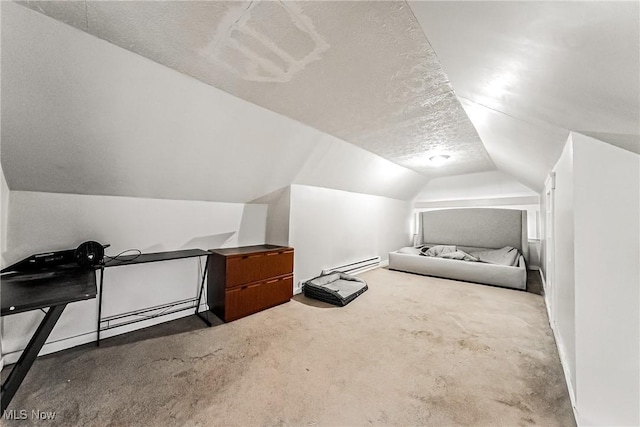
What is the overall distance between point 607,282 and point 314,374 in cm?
187

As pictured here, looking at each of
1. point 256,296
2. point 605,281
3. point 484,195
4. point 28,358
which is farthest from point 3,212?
point 484,195

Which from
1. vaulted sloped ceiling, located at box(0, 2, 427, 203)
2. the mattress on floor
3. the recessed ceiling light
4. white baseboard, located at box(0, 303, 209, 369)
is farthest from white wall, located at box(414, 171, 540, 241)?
white baseboard, located at box(0, 303, 209, 369)

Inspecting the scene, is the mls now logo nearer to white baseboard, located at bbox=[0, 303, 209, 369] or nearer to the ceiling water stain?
white baseboard, located at bbox=[0, 303, 209, 369]

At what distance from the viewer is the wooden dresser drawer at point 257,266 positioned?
2.71m

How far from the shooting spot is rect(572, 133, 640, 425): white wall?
1.28m

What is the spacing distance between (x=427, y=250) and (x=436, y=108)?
12.9 feet

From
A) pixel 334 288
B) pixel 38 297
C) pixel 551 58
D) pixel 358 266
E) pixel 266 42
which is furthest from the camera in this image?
pixel 358 266

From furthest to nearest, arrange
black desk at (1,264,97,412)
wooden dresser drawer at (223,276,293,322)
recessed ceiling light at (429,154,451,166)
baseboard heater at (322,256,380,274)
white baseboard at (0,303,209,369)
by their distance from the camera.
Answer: baseboard heater at (322,256,380,274), recessed ceiling light at (429,154,451,166), wooden dresser drawer at (223,276,293,322), white baseboard at (0,303,209,369), black desk at (1,264,97,412)

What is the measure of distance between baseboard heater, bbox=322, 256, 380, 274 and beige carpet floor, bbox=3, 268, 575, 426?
4.98ft

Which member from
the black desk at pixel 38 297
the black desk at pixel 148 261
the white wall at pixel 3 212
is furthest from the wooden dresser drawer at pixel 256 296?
the white wall at pixel 3 212

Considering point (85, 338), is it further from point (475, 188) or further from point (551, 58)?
point (475, 188)

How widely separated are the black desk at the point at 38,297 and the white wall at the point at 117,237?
54 centimetres

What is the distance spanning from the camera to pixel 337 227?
4367 mm

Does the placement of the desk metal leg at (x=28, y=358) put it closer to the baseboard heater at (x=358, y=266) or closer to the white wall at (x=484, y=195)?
the baseboard heater at (x=358, y=266)
